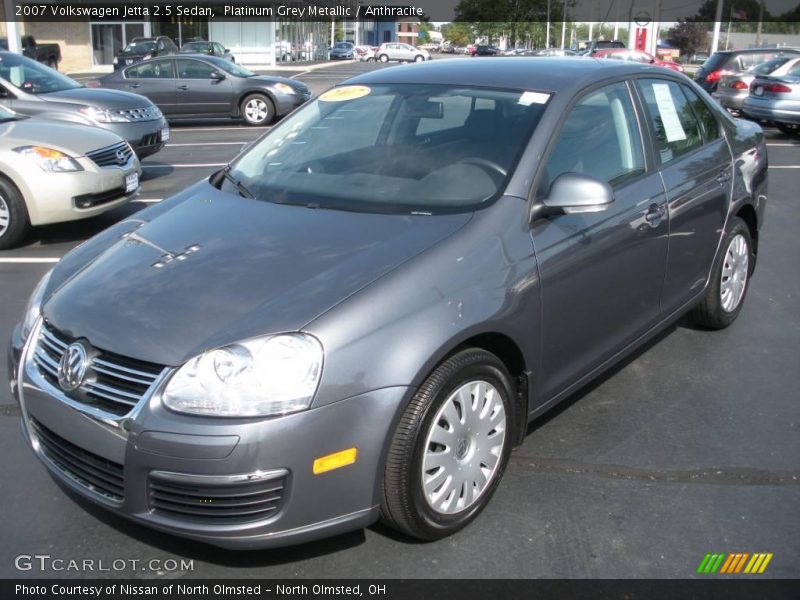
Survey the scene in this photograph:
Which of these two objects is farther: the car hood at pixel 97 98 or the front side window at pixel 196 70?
the front side window at pixel 196 70

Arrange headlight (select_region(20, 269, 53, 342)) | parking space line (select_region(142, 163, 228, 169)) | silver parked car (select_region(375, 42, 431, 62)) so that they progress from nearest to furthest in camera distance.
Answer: headlight (select_region(20, 269, 53, 342)), parking space line (select_region(142, 163, 228, 169)), silver parked car (select_region(375, 42, 431, 62))

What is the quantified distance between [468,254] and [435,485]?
85 centimetres

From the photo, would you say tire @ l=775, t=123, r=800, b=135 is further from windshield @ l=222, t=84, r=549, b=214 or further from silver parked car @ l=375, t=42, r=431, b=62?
silver parked car @ l=375, t=42, r=431, b=62

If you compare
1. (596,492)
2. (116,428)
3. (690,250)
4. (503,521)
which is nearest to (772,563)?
(596,492)

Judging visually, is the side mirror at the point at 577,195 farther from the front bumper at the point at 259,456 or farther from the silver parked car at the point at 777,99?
the silver parked car at the point at 777,99

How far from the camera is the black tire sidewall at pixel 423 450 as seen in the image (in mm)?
2896

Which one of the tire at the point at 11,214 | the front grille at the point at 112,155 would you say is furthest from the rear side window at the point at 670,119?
the tire at the point at 11,214

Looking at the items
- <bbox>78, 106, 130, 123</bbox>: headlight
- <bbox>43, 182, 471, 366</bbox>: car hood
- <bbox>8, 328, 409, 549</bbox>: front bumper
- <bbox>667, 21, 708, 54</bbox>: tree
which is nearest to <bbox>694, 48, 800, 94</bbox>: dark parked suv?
<bbox>78, 106, 130, 123</bbox>: headlight

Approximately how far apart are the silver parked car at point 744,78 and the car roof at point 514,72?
13245 millimetres

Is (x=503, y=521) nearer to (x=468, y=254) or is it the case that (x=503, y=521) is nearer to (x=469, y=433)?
(x=469, y=433)

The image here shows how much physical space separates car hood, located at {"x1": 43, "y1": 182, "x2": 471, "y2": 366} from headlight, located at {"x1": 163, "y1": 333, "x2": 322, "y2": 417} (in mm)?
51

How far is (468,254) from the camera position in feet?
10.4

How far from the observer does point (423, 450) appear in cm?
292

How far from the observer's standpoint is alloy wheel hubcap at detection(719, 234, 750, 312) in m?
5.16
